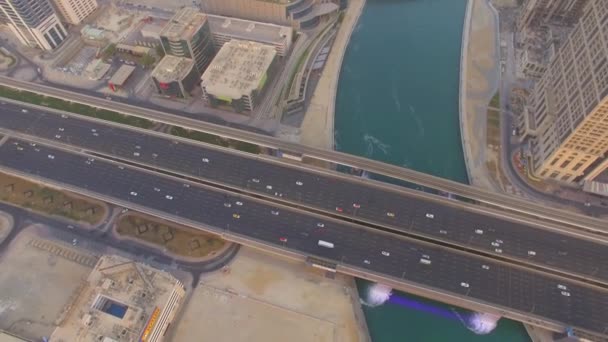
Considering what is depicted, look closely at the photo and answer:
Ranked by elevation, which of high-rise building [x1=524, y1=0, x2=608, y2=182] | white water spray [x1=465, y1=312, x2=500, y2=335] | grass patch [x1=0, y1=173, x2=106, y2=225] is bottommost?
white water spray [x1=465, y1=312, x2=500, y2=335]

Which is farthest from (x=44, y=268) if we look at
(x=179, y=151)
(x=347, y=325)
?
(x=347, y=325)

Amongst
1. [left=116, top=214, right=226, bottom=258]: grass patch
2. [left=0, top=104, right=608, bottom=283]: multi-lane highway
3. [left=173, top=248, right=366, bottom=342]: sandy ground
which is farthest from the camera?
[left=116, top=214, right=226, bottom=258]: grass patch

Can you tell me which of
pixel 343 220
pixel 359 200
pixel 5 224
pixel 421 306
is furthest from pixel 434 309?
pixel 5 224

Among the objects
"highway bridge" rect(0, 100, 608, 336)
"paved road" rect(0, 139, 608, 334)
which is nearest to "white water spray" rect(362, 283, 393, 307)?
"highway bridge" rect(0, 100, 608, 336)

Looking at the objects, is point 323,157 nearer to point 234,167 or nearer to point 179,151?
point 234,167

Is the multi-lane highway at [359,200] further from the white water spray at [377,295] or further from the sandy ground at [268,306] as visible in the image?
the sandy ground at [268,306]

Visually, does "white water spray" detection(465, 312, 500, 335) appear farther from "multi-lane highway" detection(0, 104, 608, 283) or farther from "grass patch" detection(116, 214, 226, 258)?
"grass patch" detection(116, 214, 226, 258)

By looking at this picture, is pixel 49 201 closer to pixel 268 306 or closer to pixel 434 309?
pixel 268 306
